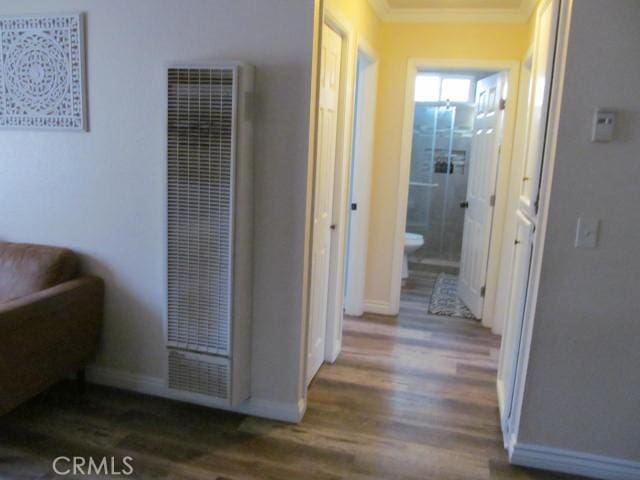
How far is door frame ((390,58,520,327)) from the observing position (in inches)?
144

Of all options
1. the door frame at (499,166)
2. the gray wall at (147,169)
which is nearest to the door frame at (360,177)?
the door frame at (499,166)

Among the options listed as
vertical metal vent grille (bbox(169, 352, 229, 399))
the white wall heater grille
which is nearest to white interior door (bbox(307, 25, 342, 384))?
the white wall heater grille

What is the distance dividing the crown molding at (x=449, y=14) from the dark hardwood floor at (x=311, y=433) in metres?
2.45

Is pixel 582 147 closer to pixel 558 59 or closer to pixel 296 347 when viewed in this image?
pixel 558 59

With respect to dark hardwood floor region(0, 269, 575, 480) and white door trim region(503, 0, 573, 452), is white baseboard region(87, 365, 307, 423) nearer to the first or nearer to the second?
dark hardwood floor region(0, 269, 575, 480)

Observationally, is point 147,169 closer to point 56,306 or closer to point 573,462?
point 56,306

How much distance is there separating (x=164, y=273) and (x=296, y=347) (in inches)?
28.8

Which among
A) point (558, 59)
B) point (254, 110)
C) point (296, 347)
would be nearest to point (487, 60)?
point (558, 59)

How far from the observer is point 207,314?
7.85 ft

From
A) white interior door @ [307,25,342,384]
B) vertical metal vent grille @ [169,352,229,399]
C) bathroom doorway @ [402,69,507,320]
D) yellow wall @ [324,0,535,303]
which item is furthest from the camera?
bathroom doorway @ [402,69,507,320]

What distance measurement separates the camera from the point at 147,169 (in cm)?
250

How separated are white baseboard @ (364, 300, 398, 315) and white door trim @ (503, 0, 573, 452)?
185 centimetres

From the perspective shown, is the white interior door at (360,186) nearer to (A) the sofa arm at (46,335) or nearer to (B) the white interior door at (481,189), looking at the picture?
(B) the white interior door at (481,189)

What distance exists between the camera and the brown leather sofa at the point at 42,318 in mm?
2184
